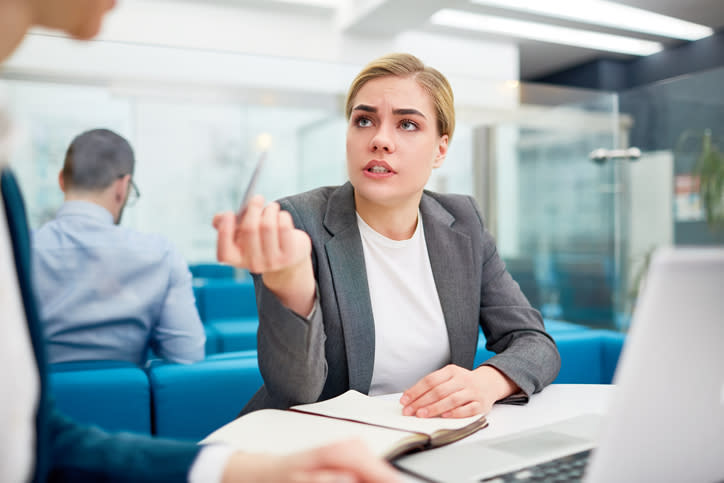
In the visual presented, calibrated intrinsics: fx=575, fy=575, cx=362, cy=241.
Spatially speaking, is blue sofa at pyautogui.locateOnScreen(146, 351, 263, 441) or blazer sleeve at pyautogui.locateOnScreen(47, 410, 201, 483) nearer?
blazer sleeve at pyautogui.locateOnScreen(47, 410, 201, 483)

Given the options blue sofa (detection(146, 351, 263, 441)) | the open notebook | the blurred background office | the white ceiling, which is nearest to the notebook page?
the open notebook

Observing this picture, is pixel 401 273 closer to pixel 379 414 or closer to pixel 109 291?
pixel 379 414

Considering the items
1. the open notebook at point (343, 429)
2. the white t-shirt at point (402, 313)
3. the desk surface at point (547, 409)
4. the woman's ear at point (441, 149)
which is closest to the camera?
the open notebook at point (343, 429)

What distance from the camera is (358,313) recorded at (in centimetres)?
123

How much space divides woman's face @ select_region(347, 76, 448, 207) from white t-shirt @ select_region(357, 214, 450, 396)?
0.12m

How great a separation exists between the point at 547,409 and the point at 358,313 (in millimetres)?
423

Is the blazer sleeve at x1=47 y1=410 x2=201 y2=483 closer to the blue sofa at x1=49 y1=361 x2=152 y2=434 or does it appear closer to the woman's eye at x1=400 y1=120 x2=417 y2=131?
the blue sofa at x1=49 y1=361 x2=152 y2=434

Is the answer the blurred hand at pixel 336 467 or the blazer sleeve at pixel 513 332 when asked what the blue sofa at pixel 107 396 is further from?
the blurred hand at pixel 336 467

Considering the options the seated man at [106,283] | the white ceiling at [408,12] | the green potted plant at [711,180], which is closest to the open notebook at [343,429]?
the seated man at [106,283]

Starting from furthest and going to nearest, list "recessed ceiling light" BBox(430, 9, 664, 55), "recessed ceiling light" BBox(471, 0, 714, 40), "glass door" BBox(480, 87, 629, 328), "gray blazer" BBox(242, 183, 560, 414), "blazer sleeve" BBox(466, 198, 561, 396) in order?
"recessed ceiling light" BBox(430, 9, 664, 55), "recessed ceiling light" BBox(471, 0, 714, 40), "glass door" BBox(480, 87, 629, 328), "blazer sleeve" BBox(466, 198, 561, 396), "gray blazer" BBox(242, 183, 560, 414)

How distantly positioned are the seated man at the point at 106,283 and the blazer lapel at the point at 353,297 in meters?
0.79

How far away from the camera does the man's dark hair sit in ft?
6.70

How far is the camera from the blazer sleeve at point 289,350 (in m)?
0.97

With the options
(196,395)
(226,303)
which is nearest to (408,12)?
(226,303)
